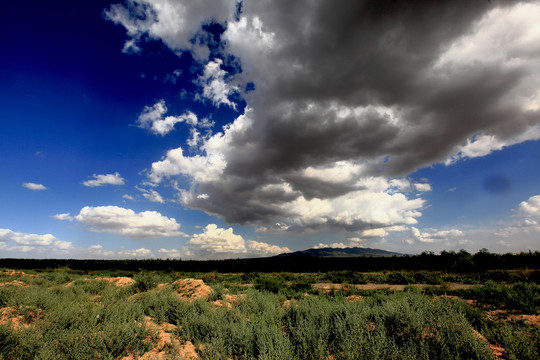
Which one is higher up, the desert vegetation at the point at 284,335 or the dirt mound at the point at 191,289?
the desert vegetation at the point at 284,335

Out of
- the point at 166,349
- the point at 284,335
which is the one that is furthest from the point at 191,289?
the point at 284,335

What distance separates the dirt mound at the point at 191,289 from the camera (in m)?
11.5

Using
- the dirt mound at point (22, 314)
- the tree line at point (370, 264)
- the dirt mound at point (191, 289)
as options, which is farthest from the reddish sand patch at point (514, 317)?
the tree line at point (370, 264)

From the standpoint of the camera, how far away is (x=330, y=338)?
5609 mm

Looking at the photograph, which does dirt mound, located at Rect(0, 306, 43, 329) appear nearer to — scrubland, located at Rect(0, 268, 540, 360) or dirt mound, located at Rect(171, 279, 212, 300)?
scrubland, located at Rect(0, 268, 540, 360)

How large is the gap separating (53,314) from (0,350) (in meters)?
1.78

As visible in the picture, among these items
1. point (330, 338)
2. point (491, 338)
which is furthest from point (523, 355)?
point (330, 338)

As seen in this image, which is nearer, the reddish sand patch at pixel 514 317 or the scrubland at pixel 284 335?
the scrubland at pixel 284 335

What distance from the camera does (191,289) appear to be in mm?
12562

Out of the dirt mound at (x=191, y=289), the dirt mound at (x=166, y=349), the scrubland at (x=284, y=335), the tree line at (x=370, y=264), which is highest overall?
the scrubland at (x=284, y=335)

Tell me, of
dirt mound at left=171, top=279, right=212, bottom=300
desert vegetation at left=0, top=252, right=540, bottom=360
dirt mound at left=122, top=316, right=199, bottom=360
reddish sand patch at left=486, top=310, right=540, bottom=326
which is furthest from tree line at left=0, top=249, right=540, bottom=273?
dirt mound at left=122, top=316, right=199, bottom=360

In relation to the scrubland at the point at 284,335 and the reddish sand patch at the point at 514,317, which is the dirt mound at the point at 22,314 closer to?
the scrubland at the point at 284,335

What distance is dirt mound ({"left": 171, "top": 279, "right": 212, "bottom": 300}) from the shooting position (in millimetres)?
11505

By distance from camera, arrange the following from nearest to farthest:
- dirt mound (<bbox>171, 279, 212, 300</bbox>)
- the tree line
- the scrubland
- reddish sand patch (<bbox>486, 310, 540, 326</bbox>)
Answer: the scrubland → reddish sand patch (<bbox>486, 310, 540, 326</bbox>) → dirt mound (<bbox>171, 279, 212, 300</bbox>) → the tree line
